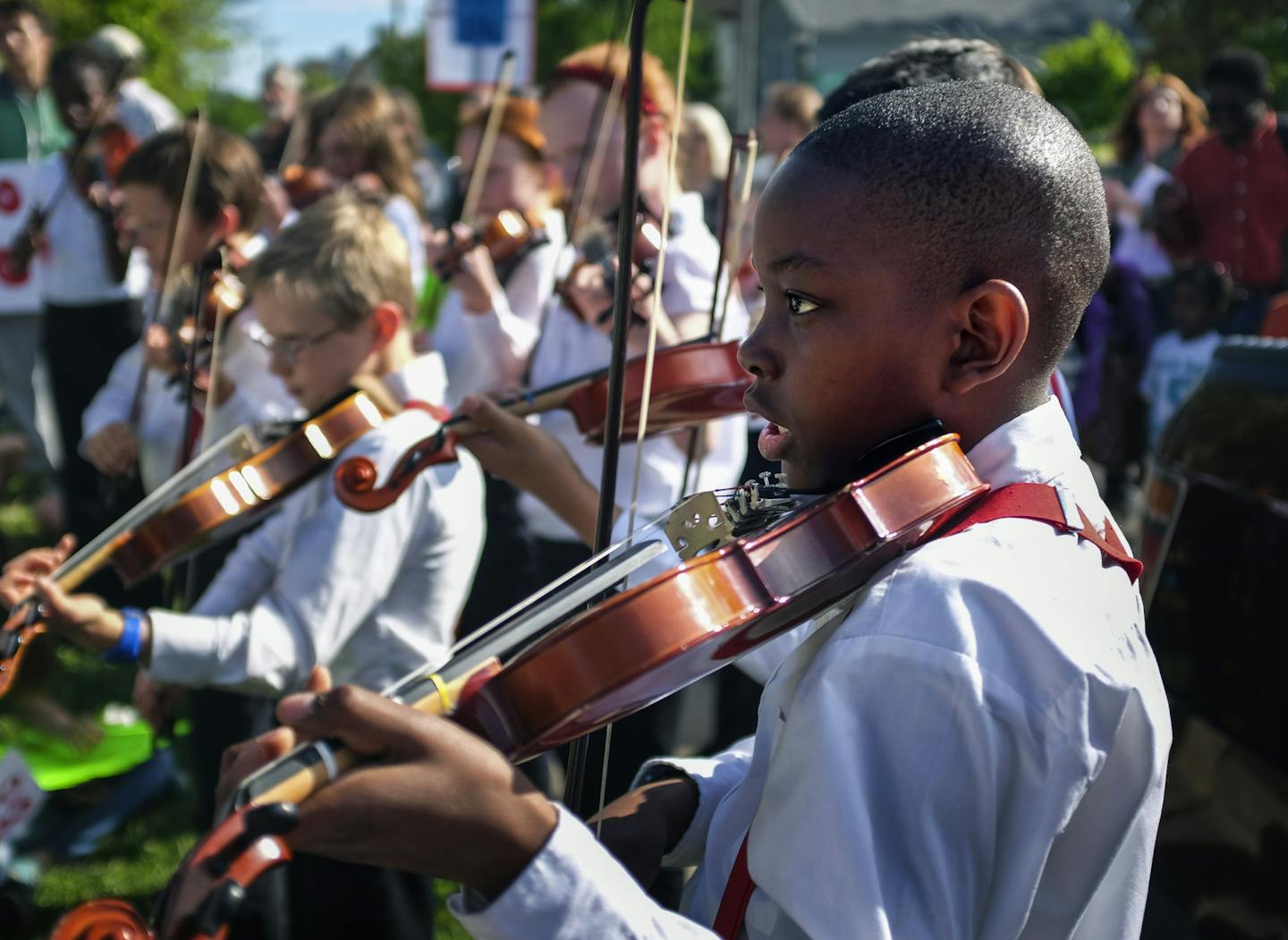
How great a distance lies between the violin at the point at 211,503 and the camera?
2.25m

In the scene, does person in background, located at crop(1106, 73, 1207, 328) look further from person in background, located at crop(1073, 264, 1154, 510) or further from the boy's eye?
the boy's eye

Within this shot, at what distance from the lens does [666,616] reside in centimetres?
110

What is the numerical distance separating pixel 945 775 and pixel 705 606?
0.73ft

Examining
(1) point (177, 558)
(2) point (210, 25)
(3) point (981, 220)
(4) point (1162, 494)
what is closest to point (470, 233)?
(1) point (177, 558)

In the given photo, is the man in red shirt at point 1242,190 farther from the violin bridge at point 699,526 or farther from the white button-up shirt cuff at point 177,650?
the violin bridge at point 699,526

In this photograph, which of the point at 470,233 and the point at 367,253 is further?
the point at 470,233

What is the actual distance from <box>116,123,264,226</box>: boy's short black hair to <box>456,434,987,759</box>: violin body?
2934mm

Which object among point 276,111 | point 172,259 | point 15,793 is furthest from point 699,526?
point 276,111

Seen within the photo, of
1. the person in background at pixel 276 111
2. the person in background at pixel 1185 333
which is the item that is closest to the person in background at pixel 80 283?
the person in background at pixel 276 111

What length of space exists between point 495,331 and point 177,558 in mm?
1431

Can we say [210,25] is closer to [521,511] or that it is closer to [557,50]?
[557,50]

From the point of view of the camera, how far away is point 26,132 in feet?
19.9

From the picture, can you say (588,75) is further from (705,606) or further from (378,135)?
(705,606)

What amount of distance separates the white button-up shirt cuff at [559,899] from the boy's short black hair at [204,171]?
3.05 metres
